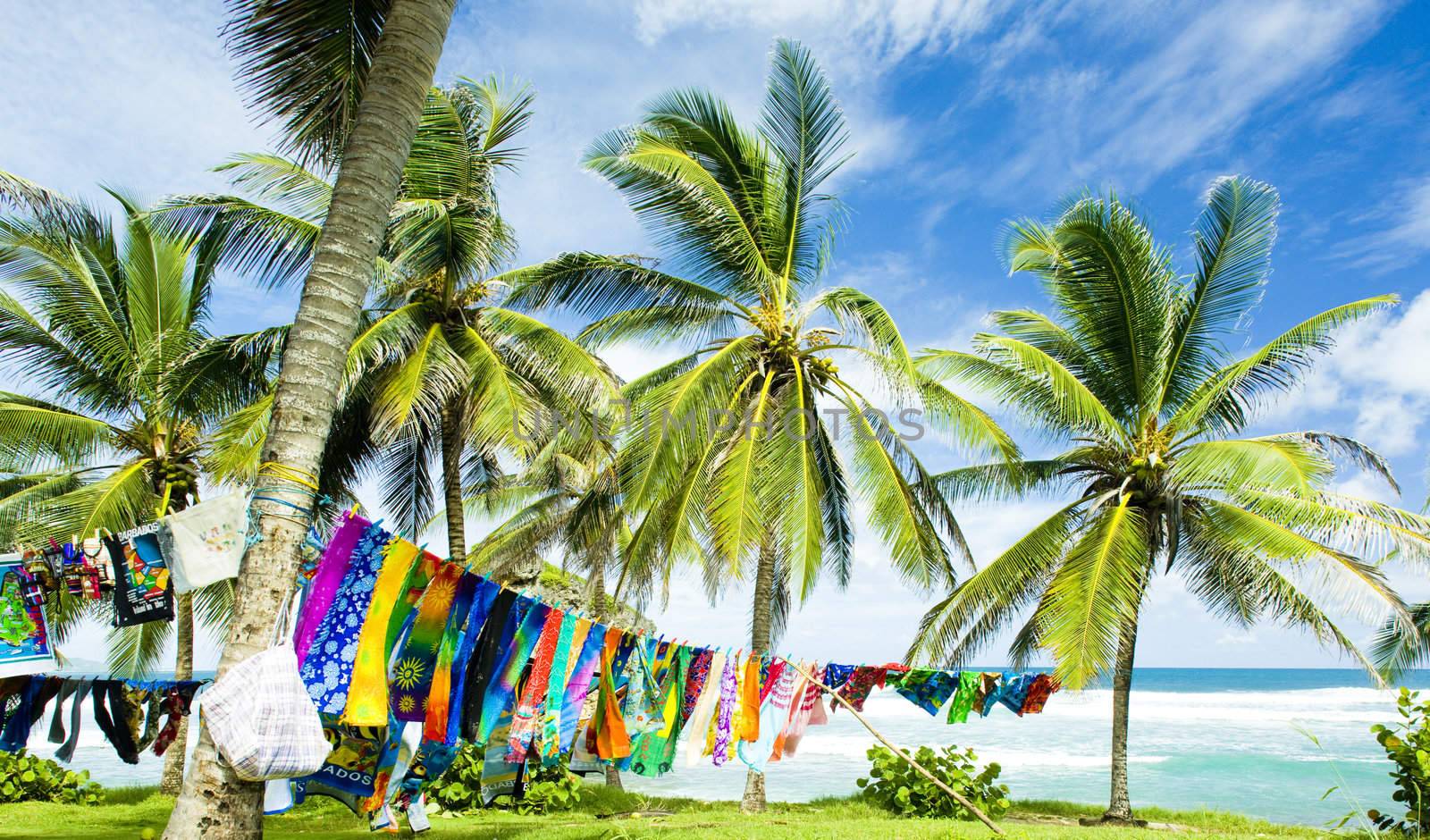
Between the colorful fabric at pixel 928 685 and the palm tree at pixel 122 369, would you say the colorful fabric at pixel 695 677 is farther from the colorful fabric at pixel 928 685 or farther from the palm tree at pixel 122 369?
the palm tree at pixel 122 369

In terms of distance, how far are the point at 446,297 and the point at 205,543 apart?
7.02m

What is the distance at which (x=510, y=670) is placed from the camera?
6.28m

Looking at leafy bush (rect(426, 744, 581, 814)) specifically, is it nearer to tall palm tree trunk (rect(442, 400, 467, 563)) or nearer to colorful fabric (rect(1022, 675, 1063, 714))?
tall palm tree trunk (rect(442, 400, 467, 563))

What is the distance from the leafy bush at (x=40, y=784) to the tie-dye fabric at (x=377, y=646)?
10924 millimetres

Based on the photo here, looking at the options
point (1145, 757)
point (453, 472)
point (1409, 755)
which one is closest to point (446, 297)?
point (453, 472)

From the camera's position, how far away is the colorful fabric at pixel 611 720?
716cm

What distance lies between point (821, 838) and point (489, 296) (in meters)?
8.59

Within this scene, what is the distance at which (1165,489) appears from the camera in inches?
456

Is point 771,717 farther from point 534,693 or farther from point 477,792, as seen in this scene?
point 477,792

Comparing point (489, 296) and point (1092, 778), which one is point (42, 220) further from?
point (1092, 778)

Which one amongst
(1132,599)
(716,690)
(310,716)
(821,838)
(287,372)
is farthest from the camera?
(1132,599)

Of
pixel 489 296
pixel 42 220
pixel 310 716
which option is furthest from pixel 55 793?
pixel 310 716

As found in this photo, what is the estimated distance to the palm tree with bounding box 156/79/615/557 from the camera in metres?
10.7

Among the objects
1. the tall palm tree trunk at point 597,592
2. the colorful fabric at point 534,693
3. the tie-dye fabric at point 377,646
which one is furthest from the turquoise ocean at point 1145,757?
the tie-dye fabric at point 377,646
